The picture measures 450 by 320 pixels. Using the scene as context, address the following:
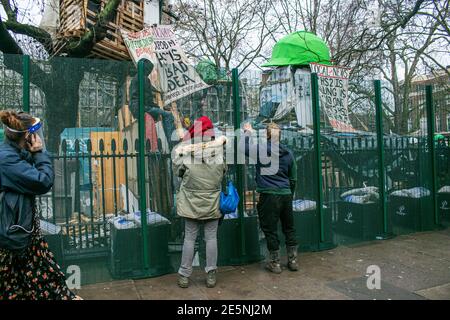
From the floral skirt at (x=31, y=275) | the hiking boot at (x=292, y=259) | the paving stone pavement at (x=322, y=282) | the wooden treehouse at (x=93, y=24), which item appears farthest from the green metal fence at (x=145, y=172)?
the wooden treehouse at (x=93, y=24)

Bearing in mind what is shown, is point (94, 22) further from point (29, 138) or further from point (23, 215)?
point (23, 215)

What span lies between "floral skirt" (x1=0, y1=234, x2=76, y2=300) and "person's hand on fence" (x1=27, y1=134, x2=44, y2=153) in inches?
29.0

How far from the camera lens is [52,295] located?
3.35 meters

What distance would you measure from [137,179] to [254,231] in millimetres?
1896

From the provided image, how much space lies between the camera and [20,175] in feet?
9.95

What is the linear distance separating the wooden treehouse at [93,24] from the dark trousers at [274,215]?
4.87 metres

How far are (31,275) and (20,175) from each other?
2.89 feet

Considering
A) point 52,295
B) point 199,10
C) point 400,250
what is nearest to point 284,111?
point 400,250

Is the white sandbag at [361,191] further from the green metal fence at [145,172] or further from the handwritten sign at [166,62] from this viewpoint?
the handwritten sign at [166,62]

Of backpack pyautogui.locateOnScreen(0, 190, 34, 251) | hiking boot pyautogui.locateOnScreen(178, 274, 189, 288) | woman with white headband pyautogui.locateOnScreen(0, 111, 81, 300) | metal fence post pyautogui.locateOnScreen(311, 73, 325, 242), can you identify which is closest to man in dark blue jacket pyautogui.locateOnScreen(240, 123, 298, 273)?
metal fence post pyautogui.locateOnScreen(311, 73, 325, 242)

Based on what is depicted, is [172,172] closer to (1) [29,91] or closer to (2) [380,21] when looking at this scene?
(1) [29,91]

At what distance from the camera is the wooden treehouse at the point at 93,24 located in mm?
7594

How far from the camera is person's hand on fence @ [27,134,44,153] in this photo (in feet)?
10.7

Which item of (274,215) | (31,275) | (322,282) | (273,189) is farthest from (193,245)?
(31,275)
